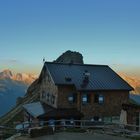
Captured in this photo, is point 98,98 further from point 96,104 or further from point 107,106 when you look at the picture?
point 107,106

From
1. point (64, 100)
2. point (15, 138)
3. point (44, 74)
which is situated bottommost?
point (15, 138)

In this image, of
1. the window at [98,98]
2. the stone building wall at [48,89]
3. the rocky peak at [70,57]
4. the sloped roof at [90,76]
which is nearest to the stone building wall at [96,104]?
the window at [98,98]

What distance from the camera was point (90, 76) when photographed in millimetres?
62562

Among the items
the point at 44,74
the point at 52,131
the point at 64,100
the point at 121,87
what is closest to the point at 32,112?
the point at 64,100

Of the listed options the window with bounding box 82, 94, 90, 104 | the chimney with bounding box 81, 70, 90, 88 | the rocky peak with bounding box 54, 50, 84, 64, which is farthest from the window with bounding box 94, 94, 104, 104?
the rocky peak with bounding box 54, 50, 84, 64

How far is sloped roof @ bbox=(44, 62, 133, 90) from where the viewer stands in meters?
59.4

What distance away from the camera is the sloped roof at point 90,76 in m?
59.4

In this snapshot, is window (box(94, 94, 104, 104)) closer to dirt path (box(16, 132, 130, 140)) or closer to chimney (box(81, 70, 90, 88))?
chimney (box(81, 70, 90, 88))

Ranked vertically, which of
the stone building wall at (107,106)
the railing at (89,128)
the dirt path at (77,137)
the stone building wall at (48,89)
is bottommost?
the dirt path at (77,137)

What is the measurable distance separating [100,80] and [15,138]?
30272mm

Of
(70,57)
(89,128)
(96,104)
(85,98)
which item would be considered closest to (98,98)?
(96,104)

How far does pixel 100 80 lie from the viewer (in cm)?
6188

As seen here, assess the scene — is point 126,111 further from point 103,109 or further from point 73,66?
point 73,66

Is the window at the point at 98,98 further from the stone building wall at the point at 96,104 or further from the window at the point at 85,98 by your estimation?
the window at the point at 85,98
